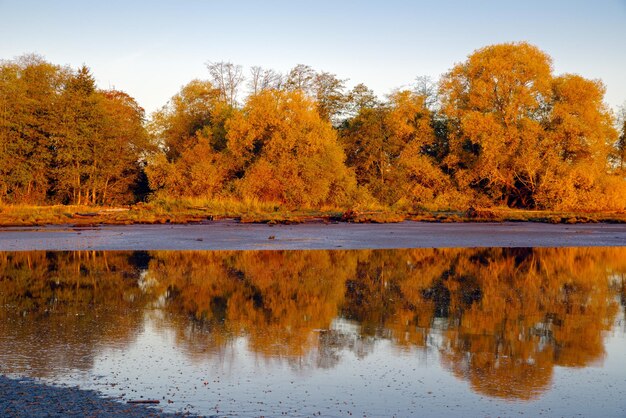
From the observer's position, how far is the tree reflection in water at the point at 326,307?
26.0 feet

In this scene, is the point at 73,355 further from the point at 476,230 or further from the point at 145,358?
the point at 476,230

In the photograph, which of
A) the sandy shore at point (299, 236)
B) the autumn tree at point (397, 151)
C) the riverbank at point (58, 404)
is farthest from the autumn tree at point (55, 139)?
the riverbank at point (58, 404)

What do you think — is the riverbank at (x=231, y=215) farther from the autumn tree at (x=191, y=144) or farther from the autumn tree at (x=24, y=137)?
the autumn tree at (x=24, y=137)

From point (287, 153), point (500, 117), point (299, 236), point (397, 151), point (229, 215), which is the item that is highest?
point (500, 117)

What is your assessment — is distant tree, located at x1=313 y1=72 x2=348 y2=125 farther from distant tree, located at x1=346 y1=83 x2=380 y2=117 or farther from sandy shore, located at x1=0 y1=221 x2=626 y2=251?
sandy shore, located at x1=0 y1=221 x2=626 y2=251

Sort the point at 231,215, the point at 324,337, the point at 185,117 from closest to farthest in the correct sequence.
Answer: the point at 324,337 < the point at 231,215 < the point at 185,117

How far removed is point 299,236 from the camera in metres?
25.2

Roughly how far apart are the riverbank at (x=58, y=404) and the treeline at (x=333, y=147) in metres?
34.3

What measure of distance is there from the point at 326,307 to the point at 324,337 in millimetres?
2206

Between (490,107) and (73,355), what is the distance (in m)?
40.3

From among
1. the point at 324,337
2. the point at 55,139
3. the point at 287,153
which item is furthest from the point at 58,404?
the point at 55,139

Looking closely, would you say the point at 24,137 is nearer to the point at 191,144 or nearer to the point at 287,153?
the point at 191,144

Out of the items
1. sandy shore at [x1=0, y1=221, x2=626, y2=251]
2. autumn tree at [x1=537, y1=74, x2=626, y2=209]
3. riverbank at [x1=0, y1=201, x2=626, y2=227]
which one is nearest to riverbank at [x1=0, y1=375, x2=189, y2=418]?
sandy shore at [x1=0, y1=221, x2=626, y2=251]

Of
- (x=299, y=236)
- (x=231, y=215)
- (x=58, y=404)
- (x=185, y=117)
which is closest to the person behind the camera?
(x=58, y=404)
